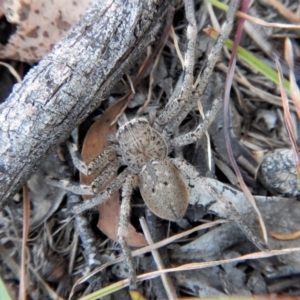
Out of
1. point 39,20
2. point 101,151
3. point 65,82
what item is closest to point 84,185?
point 101,151

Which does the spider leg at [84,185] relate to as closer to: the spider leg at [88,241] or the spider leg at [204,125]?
the spider leg at [88,241]

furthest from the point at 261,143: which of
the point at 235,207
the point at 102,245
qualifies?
the point at 102,245

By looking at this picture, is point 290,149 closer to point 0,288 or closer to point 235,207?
point 235,207

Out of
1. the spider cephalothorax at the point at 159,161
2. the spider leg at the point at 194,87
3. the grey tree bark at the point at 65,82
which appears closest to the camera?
the grey tree bark at the point at 65,82

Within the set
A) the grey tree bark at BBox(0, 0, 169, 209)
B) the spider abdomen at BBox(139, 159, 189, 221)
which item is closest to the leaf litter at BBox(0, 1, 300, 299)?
the spider abdomen at BBox(139, 159, 189, 221)

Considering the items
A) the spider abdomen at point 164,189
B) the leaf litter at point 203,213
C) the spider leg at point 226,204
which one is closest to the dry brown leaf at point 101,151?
the leaf litter at point 203,213

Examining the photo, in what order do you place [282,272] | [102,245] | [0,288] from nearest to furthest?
[0,288] → [282,272] → [102,245]

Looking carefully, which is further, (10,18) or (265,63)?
(265,63)
